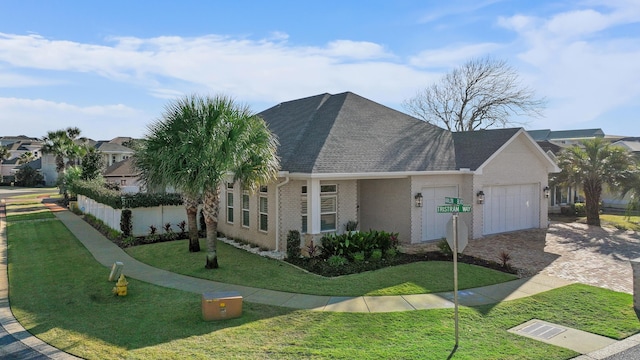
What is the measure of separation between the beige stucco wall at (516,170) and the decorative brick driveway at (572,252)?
3.67 ft

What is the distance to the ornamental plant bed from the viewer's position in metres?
13.6

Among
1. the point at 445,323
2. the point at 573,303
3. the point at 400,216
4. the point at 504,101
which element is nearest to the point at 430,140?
the point at 400,216

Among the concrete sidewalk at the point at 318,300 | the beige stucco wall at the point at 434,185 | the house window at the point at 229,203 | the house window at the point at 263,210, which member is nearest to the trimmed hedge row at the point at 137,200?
the house window at the point at 229,203

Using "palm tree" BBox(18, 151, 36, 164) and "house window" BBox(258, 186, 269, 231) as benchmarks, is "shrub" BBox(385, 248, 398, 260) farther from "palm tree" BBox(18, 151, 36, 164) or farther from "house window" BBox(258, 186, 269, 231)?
"palm tree" BBox(18, 151, 36, 164)

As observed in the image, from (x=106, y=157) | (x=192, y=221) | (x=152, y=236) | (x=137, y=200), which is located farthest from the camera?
(x=106, y=157)

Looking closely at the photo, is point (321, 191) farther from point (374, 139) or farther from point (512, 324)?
point (512, 324)

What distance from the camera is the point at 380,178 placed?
18125 mm

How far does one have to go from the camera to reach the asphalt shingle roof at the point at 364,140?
54.0ft

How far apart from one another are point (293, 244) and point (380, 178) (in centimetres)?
506

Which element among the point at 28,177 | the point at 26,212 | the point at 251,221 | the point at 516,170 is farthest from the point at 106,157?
the point at 516,170

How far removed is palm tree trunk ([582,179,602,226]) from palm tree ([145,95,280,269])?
64.9 ft

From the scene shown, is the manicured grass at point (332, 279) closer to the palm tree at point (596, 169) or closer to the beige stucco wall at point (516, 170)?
the beige stucco wall at point (516, 170)

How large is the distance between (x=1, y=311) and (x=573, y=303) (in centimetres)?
1376

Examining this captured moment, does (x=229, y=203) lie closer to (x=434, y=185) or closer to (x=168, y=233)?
(x=168, y=233)
